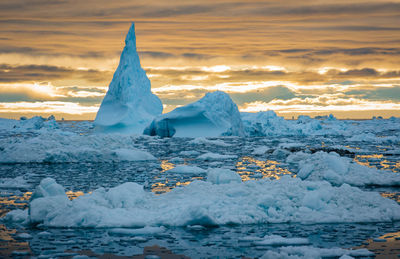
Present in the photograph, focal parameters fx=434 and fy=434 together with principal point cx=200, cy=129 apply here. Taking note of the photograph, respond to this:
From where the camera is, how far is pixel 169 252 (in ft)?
17.8

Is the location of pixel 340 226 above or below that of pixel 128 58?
below

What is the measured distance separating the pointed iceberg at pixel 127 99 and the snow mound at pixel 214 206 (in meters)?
27.7

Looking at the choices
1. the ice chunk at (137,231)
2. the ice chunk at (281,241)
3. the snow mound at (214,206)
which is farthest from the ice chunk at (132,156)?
the ice chunk at (281,241)

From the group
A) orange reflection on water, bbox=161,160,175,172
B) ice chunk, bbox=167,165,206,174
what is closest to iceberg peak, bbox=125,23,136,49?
orange reflection on water, bbox=161,160,175,172

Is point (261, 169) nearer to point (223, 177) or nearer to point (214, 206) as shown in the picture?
point (223, 177)

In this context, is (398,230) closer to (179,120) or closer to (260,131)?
(179,120)

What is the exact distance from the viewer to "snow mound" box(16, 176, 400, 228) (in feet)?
22.7

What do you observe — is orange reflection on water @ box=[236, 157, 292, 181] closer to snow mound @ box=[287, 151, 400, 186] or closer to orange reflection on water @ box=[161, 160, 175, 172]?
snow mound @ box=[287, 151, 400, 186]

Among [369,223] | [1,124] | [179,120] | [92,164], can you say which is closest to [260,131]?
[179,120]

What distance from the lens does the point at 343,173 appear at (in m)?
11.3

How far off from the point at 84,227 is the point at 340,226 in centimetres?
401

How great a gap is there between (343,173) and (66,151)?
10.3 metres

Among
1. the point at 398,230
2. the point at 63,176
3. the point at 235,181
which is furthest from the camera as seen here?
the point at 63,176

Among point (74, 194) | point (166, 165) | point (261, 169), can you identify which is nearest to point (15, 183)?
point (74, 194)
